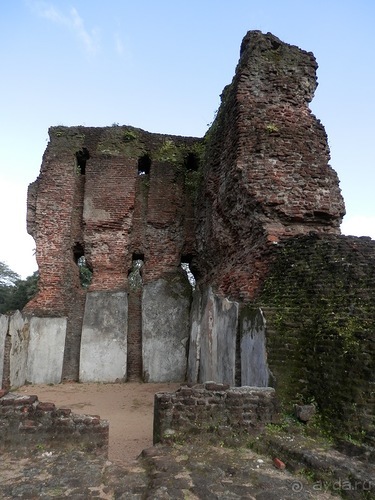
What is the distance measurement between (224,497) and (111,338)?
8107mm

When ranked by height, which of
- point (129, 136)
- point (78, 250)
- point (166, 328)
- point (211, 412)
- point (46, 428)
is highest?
point (129, 136)

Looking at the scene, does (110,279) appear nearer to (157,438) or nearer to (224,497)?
(157,438)

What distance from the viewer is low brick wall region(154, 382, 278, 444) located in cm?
461

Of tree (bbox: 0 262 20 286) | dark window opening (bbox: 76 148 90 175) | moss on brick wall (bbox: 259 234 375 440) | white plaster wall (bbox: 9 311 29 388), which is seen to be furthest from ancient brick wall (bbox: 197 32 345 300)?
tree (bbox: 0 262 20 286)

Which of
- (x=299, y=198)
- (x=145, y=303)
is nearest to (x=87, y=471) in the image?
(x=299, y=198)

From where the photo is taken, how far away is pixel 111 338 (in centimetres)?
1102

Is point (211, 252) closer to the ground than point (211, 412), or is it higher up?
higher up

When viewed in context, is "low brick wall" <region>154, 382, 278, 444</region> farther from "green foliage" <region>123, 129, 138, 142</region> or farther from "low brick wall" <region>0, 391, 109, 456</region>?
"green foliage" <region>123, 129, 138, 142</region>

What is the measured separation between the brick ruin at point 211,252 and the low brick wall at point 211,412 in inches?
19.0

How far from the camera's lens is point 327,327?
4953mm

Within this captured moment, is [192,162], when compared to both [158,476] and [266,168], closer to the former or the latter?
[266,168]

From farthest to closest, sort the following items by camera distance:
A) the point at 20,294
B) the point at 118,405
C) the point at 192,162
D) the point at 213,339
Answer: the point at 20,294
the point at 192,162
the point at 118,405
the point at 213,339

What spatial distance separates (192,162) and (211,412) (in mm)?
9984

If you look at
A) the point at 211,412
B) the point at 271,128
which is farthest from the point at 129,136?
the point at 211,412
